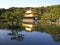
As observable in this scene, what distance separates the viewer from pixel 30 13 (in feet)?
108

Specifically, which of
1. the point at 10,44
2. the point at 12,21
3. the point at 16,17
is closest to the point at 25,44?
the point at 10,44

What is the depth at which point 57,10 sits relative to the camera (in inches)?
941

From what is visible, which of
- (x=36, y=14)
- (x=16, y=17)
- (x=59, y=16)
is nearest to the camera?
(x=59, y=16)

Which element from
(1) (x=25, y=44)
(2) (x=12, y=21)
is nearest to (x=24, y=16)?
(2) (x=12, y=21)

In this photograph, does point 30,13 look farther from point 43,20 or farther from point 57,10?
point 57,10

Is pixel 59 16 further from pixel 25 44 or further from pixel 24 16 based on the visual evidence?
pixel 25 44

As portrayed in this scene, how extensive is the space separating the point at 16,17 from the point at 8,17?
1703 mm

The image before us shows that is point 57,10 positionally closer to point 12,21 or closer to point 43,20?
point 43,20

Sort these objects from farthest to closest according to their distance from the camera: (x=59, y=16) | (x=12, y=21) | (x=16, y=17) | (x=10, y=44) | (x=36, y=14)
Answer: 1. (x=36, y=14)
2. (x=16, y=17)
3. (x=12, y=21)
4. (x=59, y=16)
5. (x=10, y=44)

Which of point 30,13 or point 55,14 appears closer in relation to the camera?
point 55,14

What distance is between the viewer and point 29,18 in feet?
107

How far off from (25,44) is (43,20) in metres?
17.9

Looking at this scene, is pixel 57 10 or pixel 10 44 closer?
pixel 10 44

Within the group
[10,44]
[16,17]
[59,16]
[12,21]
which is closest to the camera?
[10,44]
